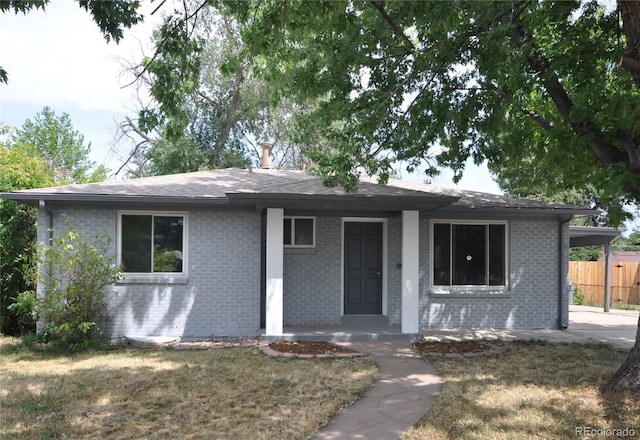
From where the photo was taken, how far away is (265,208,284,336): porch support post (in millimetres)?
9609

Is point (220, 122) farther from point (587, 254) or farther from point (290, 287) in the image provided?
point (587, 254)

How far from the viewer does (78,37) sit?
27.0 feet

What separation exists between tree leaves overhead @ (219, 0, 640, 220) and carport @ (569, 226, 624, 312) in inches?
255

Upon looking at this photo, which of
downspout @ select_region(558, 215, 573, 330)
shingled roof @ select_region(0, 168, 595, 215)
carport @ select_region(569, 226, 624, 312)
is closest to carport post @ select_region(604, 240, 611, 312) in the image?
carport @ select_region(569, 226, 624, 312)

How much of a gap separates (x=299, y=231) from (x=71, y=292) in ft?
15.2

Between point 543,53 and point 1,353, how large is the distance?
1023cm

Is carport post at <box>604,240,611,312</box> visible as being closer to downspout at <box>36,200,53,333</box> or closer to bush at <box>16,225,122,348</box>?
bush at <box>16,225,122,348</box>

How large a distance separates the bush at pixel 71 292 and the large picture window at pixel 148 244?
574 millimetres

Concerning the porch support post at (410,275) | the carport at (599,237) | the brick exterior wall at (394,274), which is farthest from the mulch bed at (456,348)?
the carport at (599,237)

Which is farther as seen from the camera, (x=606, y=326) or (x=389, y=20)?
(x=606, y=326)

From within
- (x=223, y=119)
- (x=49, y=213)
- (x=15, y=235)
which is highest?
(x=223, y=119)

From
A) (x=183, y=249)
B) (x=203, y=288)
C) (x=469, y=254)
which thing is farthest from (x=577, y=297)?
(x=183, y=249)

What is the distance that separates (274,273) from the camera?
9.62 metres

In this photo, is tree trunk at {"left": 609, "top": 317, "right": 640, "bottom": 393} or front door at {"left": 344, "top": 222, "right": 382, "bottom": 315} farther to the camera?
front door at {"left": 344, "top": 222, "right": 382, "bottom": 315}
